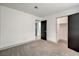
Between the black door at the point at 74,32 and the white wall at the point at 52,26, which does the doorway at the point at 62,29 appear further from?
the black door at the point at 74,32

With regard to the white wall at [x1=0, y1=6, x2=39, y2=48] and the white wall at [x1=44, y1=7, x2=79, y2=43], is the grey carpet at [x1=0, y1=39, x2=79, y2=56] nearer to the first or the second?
the white wall at [x1=0, y1=6, x2=39, y2=48]

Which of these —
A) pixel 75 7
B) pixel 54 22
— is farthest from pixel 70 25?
pixel 54 22

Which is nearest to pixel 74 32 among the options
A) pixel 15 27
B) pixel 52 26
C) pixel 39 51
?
pixel 39 51

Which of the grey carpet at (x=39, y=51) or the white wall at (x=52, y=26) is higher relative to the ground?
the white wall at (x=52, y=26)

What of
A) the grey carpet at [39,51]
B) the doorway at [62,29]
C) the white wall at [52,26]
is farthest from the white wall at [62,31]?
the grey carpet at [39,51]

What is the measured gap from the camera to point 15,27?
5074 millimetres

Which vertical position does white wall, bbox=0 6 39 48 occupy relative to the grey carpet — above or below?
above

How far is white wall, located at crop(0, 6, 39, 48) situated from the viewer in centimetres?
435

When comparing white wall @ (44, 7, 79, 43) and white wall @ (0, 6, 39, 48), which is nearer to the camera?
white wall @ (0, 6, 39, 48)

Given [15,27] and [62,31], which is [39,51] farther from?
[62,31]

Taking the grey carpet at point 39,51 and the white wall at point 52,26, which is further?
the white wall at point 52,26

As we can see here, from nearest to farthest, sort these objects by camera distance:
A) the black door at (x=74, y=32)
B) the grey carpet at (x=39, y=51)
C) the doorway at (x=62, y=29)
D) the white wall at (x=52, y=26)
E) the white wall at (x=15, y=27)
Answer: the grey carpet at (x=39, y=51) → the black door at (x=74, y=32) → the white wall at (x=15, y=27) → the white wall at (x=52, y=26) → the doorway at (x=62, y=29)

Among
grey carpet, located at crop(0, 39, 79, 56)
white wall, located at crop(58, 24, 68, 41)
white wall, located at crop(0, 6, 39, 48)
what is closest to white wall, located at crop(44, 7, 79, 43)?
white wall, located at crop(58, 24, 68, 41)

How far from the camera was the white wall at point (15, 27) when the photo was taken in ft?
14.3
